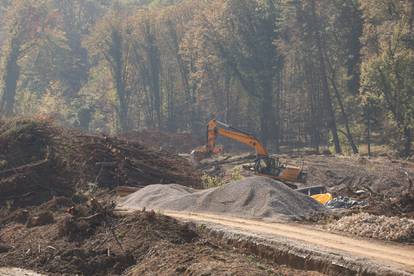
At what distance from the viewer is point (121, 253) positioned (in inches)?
701

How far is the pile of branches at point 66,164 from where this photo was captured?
1078 inches

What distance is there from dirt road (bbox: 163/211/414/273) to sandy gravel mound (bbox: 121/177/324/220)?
1.06 meters

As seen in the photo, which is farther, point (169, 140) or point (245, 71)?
point (245, 71)

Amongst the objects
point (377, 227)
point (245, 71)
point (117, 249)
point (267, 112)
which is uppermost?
point (245, 71)

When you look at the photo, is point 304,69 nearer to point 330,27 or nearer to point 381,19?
point 330,27

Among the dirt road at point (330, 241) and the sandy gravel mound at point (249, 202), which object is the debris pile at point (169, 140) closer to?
the sandy gravel mound at point (249, 202)

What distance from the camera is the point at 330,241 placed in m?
18.5

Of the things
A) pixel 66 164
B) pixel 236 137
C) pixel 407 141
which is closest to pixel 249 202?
pixel 66 164

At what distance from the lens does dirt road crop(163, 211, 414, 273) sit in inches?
640

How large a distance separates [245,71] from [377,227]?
53.5 m

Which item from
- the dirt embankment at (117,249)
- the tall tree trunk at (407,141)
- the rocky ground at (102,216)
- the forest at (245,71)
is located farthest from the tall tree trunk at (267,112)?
the dirt embankment at (117,249)

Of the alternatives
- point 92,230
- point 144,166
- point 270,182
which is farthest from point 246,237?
point 144,166

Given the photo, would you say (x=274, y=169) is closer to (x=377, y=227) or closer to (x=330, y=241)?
(x=377, y=227)

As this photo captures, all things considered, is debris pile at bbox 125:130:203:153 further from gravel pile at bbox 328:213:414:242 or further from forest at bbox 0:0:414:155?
gravel pile at bbox 328:213:414:242
